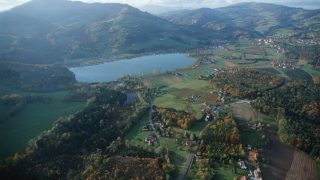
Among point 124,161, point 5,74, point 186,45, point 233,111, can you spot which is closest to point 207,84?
point 233,111

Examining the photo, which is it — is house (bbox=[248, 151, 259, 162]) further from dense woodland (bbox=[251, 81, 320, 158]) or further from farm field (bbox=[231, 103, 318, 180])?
dense woodland (bbox=[251, 81, 320, 158])

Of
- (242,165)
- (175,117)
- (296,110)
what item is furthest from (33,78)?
(296,110)

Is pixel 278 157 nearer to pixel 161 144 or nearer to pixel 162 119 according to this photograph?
pixel 161 144

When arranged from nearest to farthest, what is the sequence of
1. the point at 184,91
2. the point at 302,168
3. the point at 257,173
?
1. the point at 257,173
2. the point at 302,168
3. the point at 184,91

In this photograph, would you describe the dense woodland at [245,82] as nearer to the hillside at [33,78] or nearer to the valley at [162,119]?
the valley at [162,119]

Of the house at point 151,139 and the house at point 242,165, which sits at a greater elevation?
the house at point 151,139

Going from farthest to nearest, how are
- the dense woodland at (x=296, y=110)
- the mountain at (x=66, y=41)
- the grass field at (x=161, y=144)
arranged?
the mountain at (x=66, y=41) → the dense woodland at (x=296, y=110) → the grass field at (x=161, y=144)

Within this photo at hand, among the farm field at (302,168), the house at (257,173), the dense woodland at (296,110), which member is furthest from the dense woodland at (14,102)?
the farm field at (302,168)

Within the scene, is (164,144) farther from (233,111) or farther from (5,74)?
(5,74)
